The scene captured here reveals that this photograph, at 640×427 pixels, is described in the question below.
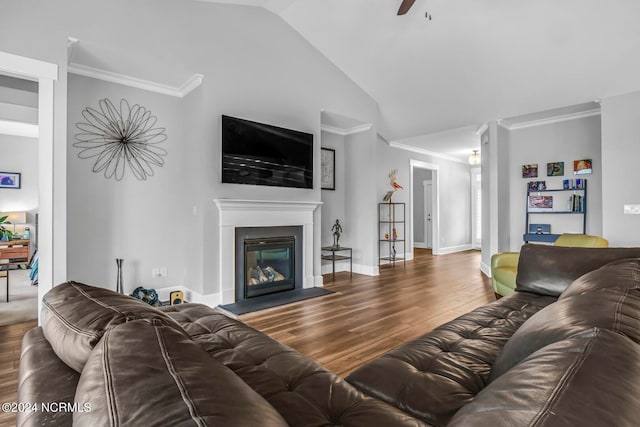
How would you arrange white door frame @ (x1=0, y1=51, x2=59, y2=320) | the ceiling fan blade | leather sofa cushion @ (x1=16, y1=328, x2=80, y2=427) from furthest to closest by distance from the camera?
the ceiling fan blade, white door frame @ (x1=0, y1=51, x2=59, y2=320), leather sofa cushion @ (x1=16, y1=328, x2=80, y2=427)

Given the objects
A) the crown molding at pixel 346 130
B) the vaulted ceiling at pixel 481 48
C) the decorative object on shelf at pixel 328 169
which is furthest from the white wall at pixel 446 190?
the vaulted ceiling at pixel 481 48

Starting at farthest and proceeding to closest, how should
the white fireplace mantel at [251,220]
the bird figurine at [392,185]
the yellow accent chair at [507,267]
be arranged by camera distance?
1. the bird figurine at [392,185]
2. the white fireplace mantel at [251,220]
3. the yellow accent chair at [507,267]

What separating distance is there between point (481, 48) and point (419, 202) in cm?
585

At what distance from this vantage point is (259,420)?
19.3 inches

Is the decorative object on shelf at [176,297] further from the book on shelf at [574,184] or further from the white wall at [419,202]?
the white wall at [419,202]

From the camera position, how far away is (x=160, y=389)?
0.51 metres

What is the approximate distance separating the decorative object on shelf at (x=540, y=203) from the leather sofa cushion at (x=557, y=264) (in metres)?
3.60

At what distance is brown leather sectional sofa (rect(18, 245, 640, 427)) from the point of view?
1.60 ft

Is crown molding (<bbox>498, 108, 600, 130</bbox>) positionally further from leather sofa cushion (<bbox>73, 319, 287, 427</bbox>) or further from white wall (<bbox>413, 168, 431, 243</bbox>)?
leather sofa cushion (<bbox>73, 319, 287, 427</bbox>)

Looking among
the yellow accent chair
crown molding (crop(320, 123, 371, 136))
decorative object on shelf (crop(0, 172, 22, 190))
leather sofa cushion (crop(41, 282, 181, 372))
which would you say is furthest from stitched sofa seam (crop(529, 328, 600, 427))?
decorative object on shelf (crop(0, 172, 22, 190))

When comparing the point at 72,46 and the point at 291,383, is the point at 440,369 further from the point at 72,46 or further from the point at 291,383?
the point at 72,46

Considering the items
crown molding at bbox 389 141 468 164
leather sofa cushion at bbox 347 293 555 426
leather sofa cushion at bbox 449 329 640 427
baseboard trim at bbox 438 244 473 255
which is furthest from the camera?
baseboard trim at bbox 438 244 473 255

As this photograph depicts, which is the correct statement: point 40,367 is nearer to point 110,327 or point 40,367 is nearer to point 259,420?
point 110,327

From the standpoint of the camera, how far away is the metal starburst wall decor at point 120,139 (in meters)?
3.62
